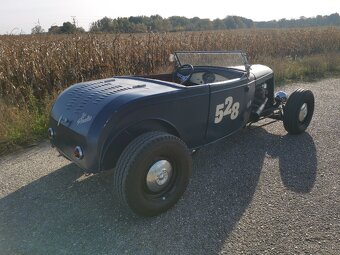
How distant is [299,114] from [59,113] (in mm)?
3432

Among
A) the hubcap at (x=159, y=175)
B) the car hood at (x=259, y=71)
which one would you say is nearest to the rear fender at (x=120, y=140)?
the hubcap at (x=159, y=175)

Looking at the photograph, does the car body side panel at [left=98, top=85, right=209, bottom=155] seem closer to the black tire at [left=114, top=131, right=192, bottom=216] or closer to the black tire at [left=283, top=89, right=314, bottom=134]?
the black tire at [left=114, top=131, right=192, bottom=216]

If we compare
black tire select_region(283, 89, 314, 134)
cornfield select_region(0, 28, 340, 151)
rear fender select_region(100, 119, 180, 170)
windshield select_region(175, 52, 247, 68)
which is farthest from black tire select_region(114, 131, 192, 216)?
cornfield select_region(0, 28, 340, 151)

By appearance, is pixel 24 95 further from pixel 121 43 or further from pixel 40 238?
pixel 40 238

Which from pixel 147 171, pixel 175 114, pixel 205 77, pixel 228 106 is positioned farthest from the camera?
pixel 205 77

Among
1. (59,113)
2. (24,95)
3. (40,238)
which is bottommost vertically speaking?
(40,238)

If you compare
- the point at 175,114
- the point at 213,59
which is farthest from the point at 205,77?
the point at 175,114

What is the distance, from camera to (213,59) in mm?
4387

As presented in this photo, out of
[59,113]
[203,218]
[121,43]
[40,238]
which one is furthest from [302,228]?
[121,43]

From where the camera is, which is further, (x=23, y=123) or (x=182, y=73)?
(x=23, y=123)

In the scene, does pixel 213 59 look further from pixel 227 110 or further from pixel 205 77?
pixel 227 110

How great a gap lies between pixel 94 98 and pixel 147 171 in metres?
0.85

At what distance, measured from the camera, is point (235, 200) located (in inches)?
125

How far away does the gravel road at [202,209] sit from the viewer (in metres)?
2.57
